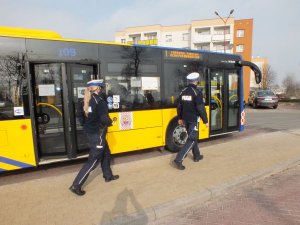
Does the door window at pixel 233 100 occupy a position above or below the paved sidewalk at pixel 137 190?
above

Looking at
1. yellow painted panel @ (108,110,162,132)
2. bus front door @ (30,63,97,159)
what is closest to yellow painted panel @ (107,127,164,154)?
yellow painted panel @ (108,110,162,132)

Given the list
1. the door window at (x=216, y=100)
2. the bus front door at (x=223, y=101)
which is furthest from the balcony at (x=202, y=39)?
the door window at (x=216, y=100)

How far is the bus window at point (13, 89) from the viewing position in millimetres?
4727

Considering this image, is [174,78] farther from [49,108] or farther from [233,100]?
[49,108]

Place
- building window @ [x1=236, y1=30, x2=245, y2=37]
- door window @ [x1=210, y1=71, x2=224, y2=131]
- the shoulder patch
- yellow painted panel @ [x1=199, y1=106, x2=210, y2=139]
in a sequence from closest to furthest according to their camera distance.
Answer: the shoulder patch → yellow painted panel @ [x1=199, y1=106, x2=210, y2=139] → door window @ [x1=210, y1=71, x2=224, y2=131] → building window @ [x1=236, y1=30, x2=245, y2=37]

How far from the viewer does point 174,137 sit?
6.95 m

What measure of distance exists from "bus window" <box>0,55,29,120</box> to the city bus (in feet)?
0.06

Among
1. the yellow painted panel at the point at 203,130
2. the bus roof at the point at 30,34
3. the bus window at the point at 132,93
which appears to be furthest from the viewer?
the yellow painted panel at the point at 203,130

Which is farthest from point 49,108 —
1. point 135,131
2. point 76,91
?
point 135,131

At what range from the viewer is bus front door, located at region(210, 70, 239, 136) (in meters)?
7.64

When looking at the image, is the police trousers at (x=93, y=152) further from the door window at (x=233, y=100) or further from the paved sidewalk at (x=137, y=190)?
the door window at (x=233, y=100)

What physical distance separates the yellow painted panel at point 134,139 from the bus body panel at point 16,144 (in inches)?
68.5

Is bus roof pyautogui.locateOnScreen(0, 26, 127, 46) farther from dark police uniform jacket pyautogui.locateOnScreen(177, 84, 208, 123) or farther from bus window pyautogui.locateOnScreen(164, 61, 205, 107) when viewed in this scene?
dark police uniform jacket pyautogui.locateOnScreen(177, 84, 208, 123)

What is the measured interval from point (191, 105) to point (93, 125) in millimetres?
2259
